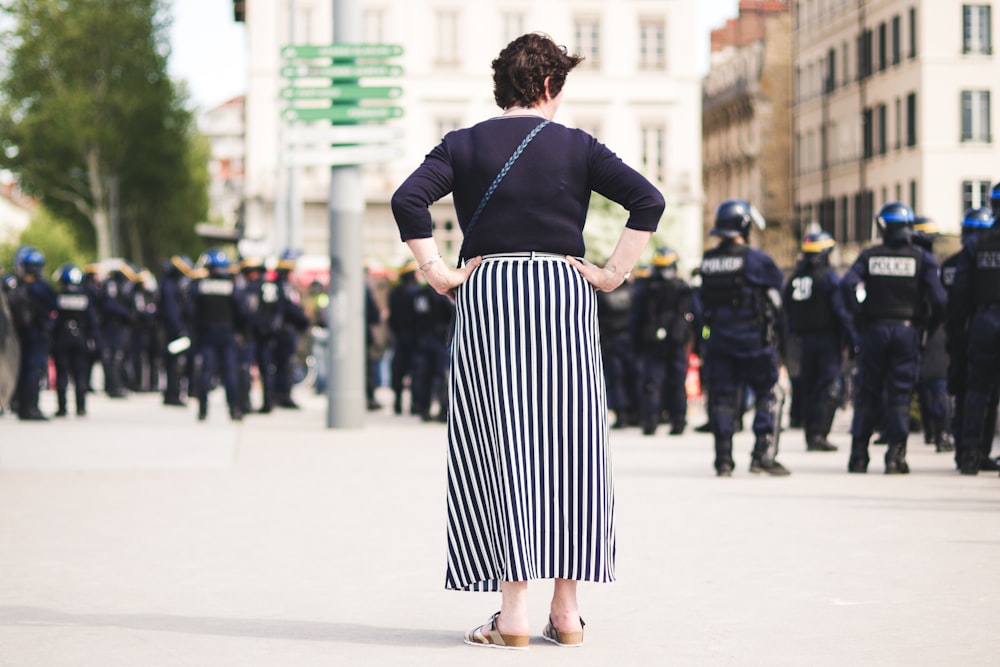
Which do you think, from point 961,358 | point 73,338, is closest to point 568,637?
point 961,358

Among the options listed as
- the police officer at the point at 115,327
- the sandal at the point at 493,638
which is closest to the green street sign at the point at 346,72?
the police officer at the point at 115,327

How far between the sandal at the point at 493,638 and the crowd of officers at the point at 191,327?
14.7 m

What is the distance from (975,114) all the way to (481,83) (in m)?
17.7

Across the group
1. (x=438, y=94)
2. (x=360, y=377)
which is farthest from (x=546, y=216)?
(x=438, y=94)

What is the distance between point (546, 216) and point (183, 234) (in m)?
82.5

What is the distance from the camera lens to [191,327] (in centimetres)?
2200

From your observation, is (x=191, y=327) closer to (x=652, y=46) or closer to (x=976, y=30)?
(x=652, y=46)

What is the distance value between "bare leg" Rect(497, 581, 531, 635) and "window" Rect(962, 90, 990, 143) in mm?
60217

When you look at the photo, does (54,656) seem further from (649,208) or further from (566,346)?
(649,208)

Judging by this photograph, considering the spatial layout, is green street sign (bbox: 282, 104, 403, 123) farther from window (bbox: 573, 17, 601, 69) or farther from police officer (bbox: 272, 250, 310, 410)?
window (bbox: 573, 17, 601, 69)

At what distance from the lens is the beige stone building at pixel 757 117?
83188mm

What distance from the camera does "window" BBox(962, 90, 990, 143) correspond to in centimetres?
6350

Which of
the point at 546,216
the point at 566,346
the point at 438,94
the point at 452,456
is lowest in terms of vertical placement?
the point at 452,456

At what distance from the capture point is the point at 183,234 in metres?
87.1
